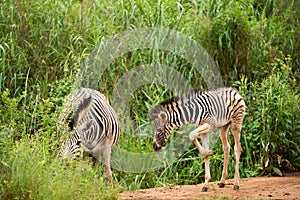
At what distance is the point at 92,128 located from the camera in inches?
311

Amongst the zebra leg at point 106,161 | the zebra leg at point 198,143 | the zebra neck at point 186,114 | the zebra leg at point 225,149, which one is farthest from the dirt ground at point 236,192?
the zebra neck at point 186,114

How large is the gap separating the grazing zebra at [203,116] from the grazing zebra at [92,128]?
0.68 metres

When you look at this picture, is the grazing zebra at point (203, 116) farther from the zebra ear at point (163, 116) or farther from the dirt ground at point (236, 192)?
the dirt ground at point (236, 192)

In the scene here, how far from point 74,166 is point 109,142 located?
1.01 m

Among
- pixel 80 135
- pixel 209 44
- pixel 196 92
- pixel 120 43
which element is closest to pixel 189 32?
pixel 209 44

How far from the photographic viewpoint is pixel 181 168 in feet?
31.3

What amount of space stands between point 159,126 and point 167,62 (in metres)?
2.73

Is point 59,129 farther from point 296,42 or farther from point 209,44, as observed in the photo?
point 296,42

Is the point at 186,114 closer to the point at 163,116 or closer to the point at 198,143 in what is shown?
the point at 163,116

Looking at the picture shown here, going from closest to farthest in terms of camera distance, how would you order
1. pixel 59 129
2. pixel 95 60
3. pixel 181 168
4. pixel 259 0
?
pixel 59 129, pixel 181 168, pixel 95 60, pixel 259 0

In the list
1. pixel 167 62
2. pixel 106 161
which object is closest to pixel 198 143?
pixel 106 161

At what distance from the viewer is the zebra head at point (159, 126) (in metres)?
7.80

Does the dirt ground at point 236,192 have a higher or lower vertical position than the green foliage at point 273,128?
lower

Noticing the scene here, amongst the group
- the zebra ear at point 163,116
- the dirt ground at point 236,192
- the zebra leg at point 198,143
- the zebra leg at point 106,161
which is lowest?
the dirt ground at point 236,192
